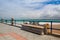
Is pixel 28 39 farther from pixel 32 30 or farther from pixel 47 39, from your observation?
pixel 32 30

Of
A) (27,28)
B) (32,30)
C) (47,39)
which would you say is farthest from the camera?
(27,28)

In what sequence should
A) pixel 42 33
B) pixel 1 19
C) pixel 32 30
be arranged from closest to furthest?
pixel 42 33, pixel 32 30, pixel 1 19

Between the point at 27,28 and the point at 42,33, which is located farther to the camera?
the point at 27,28

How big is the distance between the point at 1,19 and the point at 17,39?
28.5m

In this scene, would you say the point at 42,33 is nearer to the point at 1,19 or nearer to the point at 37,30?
the point at 37,30

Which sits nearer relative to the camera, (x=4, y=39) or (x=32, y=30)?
(x=4, y=39)

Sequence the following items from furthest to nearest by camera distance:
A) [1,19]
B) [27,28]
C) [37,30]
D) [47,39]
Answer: [1,19] < [27,28] < [37,30] < [47,39]

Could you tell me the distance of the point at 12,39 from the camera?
33.8 feet

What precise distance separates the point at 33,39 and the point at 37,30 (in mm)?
3111

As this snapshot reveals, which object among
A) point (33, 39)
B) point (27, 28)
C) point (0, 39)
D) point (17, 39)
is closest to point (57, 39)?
point (33, 39)

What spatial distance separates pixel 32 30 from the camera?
1442 cm

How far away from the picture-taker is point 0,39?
10.2m

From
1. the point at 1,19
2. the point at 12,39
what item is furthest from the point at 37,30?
the point at 1,19

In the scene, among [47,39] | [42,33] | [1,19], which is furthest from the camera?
[1,19]
